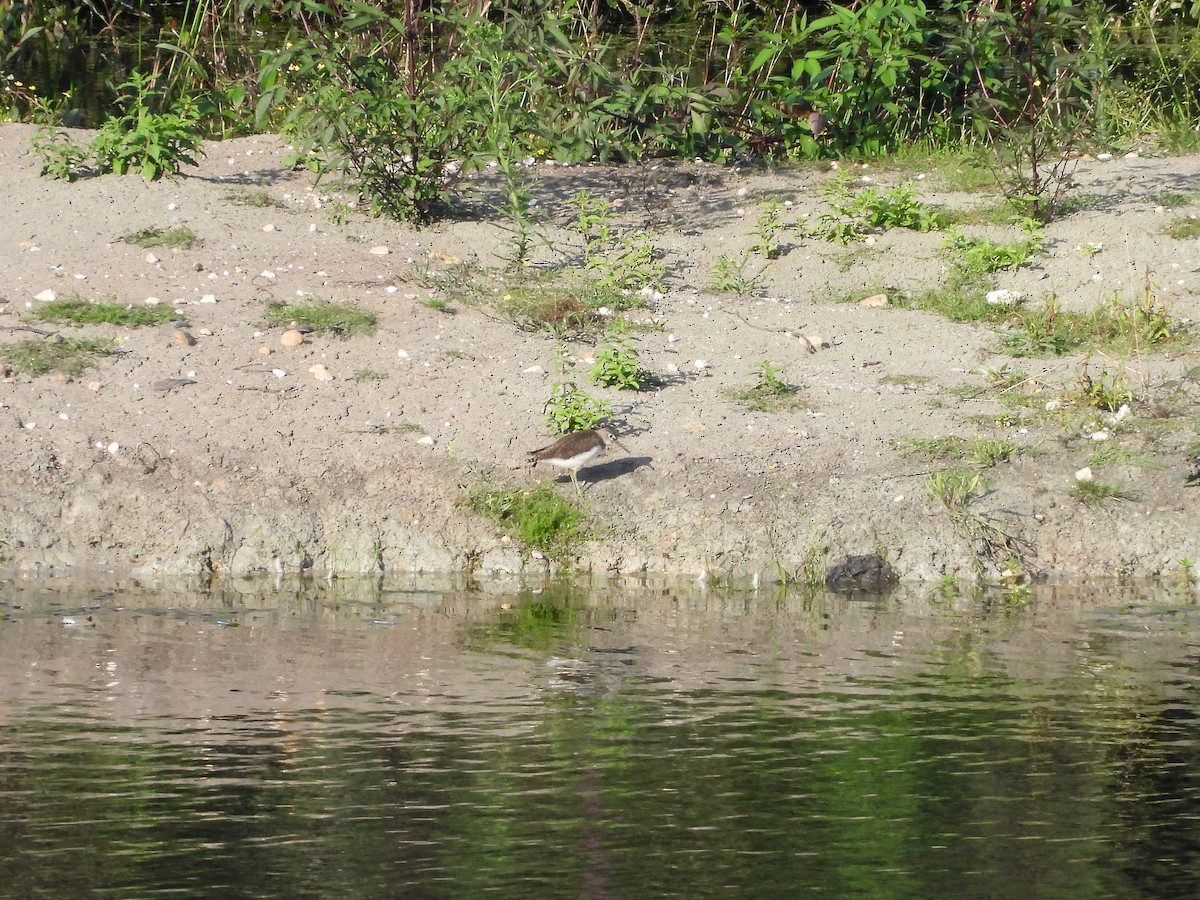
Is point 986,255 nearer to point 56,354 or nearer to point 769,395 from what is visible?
point 769,395

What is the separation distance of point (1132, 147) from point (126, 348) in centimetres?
Answer: 684

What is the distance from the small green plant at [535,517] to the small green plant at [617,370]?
97 cm

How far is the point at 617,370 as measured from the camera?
26.6ft

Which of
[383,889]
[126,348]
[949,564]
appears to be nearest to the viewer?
[383,889]

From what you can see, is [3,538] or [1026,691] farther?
[3,538]

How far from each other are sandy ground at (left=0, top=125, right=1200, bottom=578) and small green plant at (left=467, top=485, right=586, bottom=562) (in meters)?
0.07

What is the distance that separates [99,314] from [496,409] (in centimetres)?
215

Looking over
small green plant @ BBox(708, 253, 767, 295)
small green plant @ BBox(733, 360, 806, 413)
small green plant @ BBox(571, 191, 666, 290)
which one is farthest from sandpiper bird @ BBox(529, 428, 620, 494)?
small green plant @ BBox(708, 253, 767, 295)

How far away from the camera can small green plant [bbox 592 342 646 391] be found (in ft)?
26.6

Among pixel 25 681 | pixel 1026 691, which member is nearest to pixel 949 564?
pixel 1026 691

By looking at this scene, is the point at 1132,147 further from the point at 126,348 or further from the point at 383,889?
the point at 383,889

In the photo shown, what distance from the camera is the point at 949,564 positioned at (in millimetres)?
7117

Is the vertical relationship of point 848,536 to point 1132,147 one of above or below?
below

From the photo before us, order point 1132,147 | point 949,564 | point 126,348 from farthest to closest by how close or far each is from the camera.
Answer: point 1132,147 → point 126,348 → point 949,564
